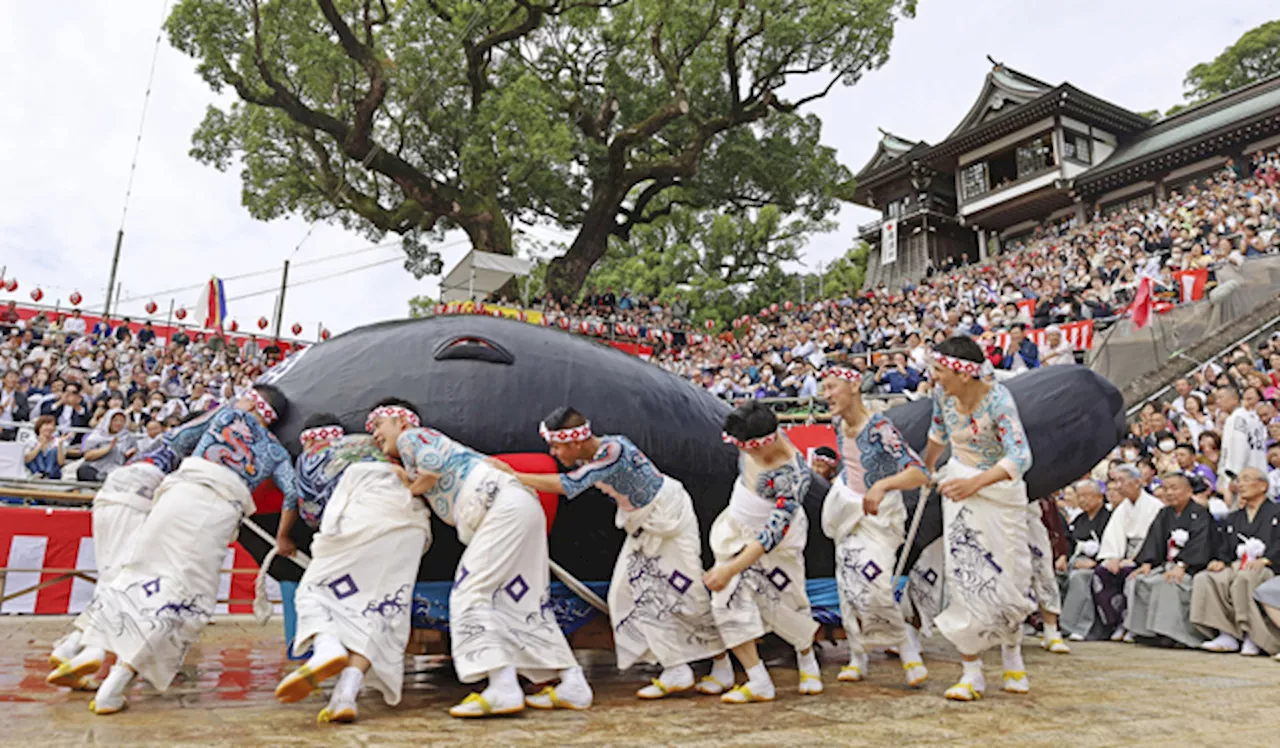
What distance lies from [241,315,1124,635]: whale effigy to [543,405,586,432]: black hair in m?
0.27

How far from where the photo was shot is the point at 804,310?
2527 centimetres

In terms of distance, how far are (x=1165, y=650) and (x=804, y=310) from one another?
19.7 metres

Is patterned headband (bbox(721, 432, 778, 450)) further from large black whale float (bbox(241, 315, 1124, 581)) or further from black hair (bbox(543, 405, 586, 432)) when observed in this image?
black hair (bbox(543, 405, 586, 432))

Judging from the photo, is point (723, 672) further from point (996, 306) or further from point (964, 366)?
point (996, 306)

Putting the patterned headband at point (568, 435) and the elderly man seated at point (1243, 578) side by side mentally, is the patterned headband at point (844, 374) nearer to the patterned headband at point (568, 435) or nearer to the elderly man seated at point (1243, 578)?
the patterned headband at point (568, 435)

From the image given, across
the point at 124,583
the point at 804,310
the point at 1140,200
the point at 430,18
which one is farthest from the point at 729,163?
the point at 124,583

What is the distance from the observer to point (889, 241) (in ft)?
104

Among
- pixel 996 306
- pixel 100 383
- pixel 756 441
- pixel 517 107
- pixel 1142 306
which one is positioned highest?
pixel 517 107

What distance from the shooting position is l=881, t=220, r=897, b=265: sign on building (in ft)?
103

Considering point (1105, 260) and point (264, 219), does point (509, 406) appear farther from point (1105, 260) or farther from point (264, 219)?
point (264, 219)

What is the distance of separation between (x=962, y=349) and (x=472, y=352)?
238 centimetres

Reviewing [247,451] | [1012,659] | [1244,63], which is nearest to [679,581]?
[1012,659]

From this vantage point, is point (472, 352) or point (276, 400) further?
point (472, 352)

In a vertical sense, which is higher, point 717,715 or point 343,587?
point 343,587
